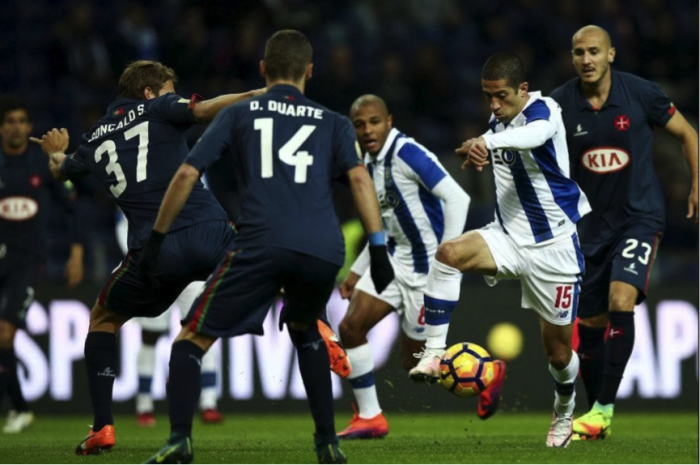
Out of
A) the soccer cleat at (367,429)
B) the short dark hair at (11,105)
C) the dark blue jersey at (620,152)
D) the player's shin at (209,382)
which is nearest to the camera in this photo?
the dark blue jersey at (620,152)

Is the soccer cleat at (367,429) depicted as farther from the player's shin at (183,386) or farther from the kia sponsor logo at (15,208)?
the kia sponsor logo at (15,208)

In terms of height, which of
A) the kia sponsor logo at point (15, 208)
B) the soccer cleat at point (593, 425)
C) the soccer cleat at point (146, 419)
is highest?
the kia sponsor logo at point (15, 208)

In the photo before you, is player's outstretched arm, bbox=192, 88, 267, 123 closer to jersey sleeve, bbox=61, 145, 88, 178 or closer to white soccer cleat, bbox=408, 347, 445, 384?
jersey sleeve, bbox=61, 145, 88, 178

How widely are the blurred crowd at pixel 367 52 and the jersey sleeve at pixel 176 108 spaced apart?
241 inches

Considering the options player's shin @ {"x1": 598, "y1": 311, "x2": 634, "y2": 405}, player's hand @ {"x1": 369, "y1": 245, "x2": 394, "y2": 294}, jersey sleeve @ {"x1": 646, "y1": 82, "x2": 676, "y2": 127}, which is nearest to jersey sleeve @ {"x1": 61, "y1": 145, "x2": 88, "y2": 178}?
player's hand @ {"x1": 369, "y1": 245, "x2": 394, "y2": 294}

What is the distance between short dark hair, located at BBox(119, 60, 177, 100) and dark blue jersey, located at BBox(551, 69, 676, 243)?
285 centimetres

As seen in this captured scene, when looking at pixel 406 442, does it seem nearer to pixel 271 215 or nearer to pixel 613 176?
pixel 613 176

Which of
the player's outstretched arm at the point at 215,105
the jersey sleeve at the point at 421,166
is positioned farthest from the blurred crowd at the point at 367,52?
the player's outstretched arm at the point at 215,105

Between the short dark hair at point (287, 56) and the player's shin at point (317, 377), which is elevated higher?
the short dark hair at point (287, 56)

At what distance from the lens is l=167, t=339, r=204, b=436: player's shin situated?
5.70 metres

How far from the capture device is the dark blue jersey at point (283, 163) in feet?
18.8

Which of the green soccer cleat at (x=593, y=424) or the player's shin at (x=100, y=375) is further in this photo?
the green soccer cleat at (x=593, y=424)

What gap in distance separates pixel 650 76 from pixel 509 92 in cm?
914

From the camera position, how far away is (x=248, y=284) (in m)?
5.75
